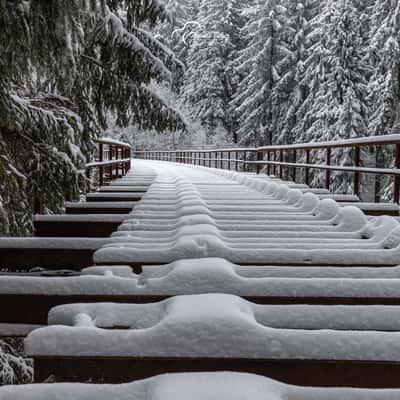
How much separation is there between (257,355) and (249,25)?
40126 mm

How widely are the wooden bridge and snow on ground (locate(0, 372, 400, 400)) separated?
107 millimetres

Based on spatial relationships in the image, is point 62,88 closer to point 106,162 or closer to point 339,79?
point 106,162

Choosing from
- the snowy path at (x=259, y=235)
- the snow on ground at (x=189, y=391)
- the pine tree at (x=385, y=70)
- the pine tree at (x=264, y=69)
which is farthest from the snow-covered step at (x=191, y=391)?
the pine tree at (x=264, y=69)

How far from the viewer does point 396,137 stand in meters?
4.90

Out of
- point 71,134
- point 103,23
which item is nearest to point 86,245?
point 71,134

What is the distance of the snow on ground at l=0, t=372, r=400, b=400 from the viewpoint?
1194 mm

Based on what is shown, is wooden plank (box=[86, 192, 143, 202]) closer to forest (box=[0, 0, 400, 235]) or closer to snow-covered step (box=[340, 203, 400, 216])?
forest (box=[0, 0, 400, 235])

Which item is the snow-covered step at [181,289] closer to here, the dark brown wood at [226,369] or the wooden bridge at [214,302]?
the wooden bridge at [214,302]

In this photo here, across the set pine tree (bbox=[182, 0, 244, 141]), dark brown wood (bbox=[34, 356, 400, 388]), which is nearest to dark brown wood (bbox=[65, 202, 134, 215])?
dark brown wood (bbox=[34, 356, 400, 388])

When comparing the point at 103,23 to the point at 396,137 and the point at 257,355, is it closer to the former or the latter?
the point at 396,137

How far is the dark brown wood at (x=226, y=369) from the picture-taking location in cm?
137

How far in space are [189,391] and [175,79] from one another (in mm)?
7436

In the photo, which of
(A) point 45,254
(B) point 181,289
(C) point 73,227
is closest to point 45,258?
(A) point 45,254

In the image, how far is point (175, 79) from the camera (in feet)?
27.0
